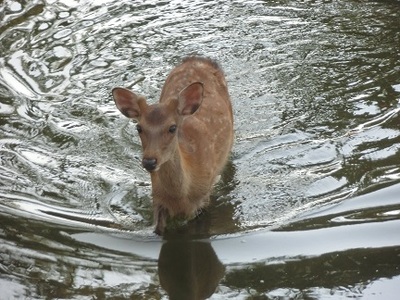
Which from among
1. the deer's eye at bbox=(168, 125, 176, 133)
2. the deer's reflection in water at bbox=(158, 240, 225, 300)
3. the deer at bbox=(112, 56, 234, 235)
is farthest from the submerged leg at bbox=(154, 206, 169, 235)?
the deer's eye at bbox=(168, 125, 176, 133)

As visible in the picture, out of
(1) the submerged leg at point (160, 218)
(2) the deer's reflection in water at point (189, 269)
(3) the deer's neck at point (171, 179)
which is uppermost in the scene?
(3) the deer's neck at point (171, 179)

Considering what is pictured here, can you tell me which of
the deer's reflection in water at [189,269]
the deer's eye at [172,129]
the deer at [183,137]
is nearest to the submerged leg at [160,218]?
the deer at [183,137]

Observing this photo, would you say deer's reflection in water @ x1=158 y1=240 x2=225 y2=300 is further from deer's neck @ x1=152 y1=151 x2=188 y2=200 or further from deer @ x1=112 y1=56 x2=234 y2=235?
deer's neck @ x1=152 y1=151 x2=188 y2=200

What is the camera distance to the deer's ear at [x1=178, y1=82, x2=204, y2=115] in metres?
5.61

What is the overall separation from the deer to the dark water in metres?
0.23

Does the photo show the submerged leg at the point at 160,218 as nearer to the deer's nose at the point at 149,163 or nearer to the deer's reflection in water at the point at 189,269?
the deer's reflection in water at the point at 189,269

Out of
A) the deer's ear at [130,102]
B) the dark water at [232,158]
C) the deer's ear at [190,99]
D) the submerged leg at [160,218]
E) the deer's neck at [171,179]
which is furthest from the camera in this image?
the submerged leg at [160,218]

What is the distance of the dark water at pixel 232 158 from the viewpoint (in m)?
5.35

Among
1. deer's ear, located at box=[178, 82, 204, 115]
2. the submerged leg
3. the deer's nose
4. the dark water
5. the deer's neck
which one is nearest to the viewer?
the deer's nose

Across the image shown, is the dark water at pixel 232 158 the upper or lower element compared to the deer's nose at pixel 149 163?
lower

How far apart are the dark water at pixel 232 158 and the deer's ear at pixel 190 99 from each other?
0.97m

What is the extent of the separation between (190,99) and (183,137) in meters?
0.52

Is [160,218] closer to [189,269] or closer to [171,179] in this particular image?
[171,179]

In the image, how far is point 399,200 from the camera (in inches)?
237
